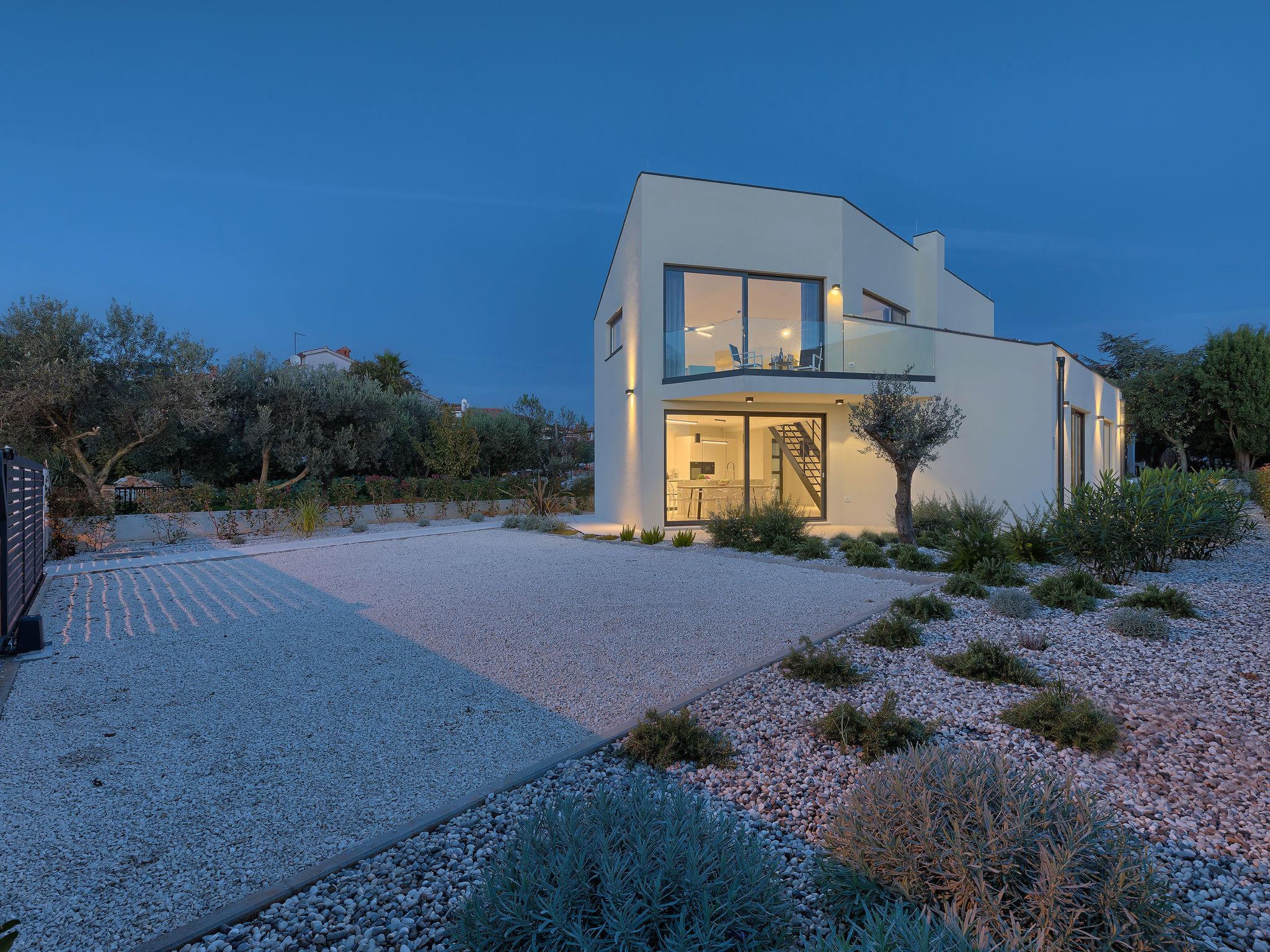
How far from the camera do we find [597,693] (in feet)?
11.8

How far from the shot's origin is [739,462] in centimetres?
1198

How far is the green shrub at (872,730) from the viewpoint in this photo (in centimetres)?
272

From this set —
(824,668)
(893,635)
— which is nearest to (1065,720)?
(824,668)

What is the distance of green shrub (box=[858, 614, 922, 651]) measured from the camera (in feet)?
14.1

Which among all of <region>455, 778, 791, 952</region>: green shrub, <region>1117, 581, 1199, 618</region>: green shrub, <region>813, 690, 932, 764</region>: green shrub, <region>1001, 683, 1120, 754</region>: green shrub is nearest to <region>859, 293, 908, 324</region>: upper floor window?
<region>1117, 581, 1199, 618</region>: green shrub

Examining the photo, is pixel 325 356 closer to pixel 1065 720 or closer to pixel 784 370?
pixel 784 370

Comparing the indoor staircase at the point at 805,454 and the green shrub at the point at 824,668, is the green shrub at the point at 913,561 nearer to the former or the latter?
the green shrub at the point at 824,668

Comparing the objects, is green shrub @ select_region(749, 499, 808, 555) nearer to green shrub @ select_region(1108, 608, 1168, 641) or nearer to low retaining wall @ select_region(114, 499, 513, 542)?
green shrub @ select_region(1108, 608, 1168, 641)

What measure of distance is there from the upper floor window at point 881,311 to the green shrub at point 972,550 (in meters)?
7.01

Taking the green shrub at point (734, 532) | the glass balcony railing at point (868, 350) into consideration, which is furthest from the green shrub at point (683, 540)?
the glass balcony railing at point (868, 350)

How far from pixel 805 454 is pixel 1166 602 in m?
7.85

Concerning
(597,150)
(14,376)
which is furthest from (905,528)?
(597,150)

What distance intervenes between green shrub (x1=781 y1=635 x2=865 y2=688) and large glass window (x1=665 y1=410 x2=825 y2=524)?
7581 mm

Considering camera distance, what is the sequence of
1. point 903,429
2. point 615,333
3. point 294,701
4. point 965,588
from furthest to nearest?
point 615,333
point 903,429
point 965,588
point 294,701
